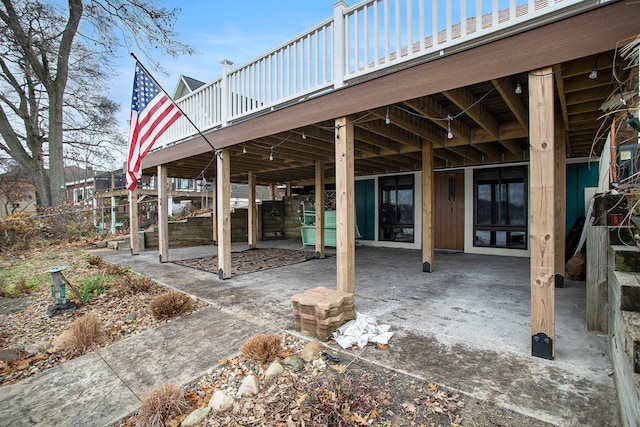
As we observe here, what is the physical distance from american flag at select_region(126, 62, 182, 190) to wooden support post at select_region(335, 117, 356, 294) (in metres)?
2.51

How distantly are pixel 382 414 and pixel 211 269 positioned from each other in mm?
4729

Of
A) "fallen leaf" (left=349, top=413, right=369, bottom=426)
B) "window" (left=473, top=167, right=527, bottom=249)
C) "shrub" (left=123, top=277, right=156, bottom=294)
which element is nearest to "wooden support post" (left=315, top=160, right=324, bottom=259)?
"shrub" (left=123, top=277, right=156, bottom=294)

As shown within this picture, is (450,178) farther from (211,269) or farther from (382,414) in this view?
(382,414)

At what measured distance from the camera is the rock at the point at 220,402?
5.73ft

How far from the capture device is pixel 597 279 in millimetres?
2477

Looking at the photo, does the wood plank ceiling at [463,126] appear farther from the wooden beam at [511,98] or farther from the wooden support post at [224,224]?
the wooden support post at [224,224]

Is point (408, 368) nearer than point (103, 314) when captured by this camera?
Yes

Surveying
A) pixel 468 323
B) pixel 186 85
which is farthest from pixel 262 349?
pixel 186 85

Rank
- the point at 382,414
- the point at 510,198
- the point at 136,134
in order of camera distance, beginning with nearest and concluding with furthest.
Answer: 1. the point at 382,414
2. the point at 136,134
3. the point at 510,198

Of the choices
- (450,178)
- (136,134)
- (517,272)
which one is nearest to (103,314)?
(136,134)

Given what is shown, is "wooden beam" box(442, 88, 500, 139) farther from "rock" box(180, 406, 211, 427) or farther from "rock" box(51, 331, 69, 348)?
"rock" box(51, 331, 69, 348)

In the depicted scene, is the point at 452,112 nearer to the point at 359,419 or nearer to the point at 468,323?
the point at 468,323

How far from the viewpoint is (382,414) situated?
5.27 feet

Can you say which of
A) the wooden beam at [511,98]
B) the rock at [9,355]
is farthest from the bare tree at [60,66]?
the wooden beam at [511,98]
